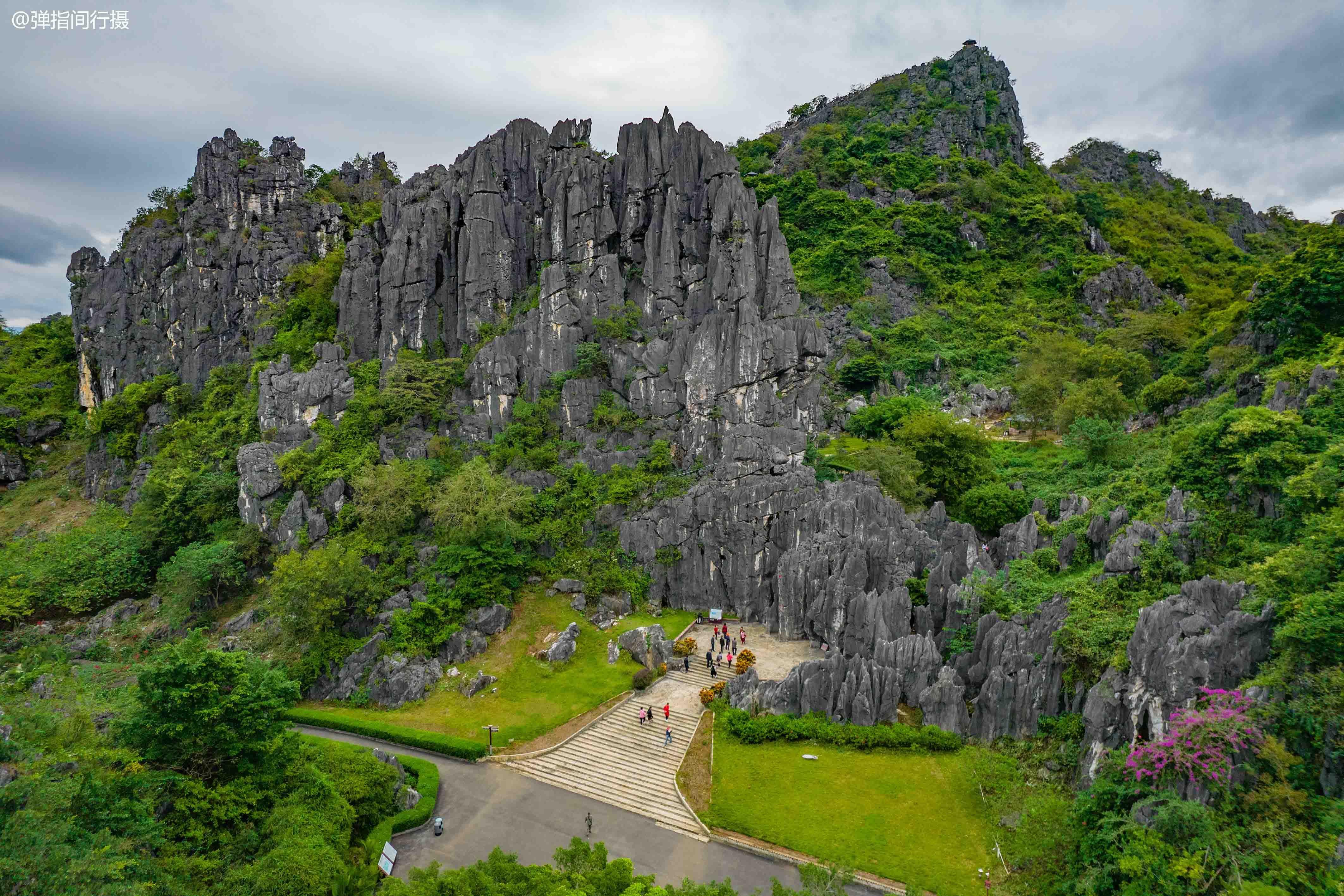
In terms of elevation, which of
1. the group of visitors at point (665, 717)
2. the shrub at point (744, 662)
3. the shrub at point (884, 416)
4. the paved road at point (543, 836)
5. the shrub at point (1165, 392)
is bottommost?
the paved road at point (543, 836)

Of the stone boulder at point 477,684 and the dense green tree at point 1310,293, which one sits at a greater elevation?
the dense green tree at point 1310,293

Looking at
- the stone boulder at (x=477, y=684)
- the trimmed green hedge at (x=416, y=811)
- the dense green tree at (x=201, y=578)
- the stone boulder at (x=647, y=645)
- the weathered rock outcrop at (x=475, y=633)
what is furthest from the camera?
the dense green tree at (x=201, y=578)

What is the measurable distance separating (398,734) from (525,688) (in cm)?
594

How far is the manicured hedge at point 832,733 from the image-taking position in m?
25.2

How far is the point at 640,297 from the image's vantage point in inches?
1944

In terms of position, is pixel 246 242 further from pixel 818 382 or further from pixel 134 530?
pixel 818 382

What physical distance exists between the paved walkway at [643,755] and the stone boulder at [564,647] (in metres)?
4.65

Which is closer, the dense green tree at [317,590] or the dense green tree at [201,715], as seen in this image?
the dense green tree at [201,715]

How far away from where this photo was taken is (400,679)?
3195 cm

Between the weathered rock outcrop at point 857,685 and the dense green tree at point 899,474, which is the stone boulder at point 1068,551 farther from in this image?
the dense green tree at point 899,474

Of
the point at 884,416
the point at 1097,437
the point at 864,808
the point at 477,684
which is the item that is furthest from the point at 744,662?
the point at 1097,437

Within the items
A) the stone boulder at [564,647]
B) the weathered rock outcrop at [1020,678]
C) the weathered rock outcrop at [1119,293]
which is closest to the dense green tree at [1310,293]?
the weathered rock outcrop at [1020,678]

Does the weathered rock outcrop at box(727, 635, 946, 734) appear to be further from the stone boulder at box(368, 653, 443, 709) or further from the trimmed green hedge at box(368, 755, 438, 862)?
the stone boulder at box(368, 653, 443, 709)


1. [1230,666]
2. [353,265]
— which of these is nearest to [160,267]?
[353,265]
